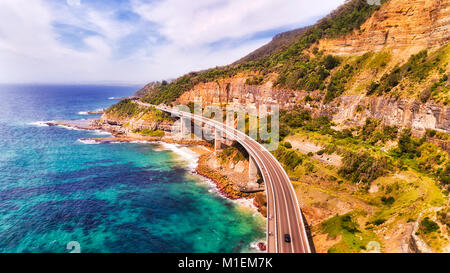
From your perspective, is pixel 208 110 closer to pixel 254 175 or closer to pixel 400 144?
pixel 254 175

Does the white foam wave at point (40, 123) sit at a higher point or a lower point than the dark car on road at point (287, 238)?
higher

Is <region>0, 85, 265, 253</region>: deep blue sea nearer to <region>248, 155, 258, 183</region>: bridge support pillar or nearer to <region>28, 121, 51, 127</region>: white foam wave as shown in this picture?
<region>248, 155, 258, 183</region>: bridge support pillar

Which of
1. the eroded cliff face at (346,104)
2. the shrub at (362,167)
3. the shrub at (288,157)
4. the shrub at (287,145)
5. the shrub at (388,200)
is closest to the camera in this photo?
the shrub at (388,200)

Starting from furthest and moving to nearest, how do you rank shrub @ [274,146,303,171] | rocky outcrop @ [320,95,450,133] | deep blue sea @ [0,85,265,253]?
shrub @ [274,146,303,171]
rocky outcrop @ [320,95,450,133]
deep blue sea @ [0,85,265,253]

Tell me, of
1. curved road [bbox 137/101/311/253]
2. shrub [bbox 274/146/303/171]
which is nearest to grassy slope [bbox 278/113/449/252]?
shrub [bbox 274/146/303/171]

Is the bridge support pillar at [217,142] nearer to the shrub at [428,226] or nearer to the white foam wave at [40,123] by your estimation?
the shrub at [428,226]

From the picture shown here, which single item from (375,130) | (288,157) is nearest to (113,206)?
(288,157)

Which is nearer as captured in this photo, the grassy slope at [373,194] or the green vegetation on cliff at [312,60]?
the grassy slope at [373,194]

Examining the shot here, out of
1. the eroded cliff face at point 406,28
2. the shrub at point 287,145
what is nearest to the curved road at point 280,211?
the shrub at point 287,145

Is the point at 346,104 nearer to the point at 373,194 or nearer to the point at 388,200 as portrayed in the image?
the point at 373,194
